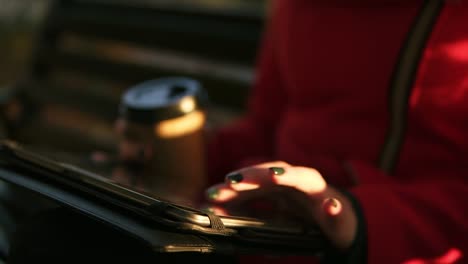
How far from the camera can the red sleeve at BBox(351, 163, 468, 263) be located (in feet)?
2.01

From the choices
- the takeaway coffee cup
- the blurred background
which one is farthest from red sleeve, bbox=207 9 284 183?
the blurred background

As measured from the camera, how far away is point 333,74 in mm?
764

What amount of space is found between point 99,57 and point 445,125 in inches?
48.9

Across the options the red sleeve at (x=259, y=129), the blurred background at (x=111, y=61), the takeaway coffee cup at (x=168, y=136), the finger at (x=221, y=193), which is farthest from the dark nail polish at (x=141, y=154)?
the blurred background at (x=111, y=61)

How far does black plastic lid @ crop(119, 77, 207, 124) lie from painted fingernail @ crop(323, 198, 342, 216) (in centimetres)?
28

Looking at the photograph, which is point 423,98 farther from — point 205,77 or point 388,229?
point 205,77

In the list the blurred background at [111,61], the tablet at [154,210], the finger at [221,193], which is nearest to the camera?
the tablet at [154,210]

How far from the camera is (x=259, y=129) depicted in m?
1.03

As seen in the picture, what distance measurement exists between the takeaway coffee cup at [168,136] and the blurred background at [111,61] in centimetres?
53

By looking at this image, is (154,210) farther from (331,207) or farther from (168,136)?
(168,136)

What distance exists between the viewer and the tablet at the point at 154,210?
19.4 inches

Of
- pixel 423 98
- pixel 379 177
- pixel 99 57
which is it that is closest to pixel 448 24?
pixel 423 98

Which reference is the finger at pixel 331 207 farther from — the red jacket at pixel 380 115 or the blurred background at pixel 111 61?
the blurred background at pixel 111 61

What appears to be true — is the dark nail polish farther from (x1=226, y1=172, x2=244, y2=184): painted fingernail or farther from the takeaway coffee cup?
(x1=226, y1=172, x2=244, y2=184): painted fingernail
